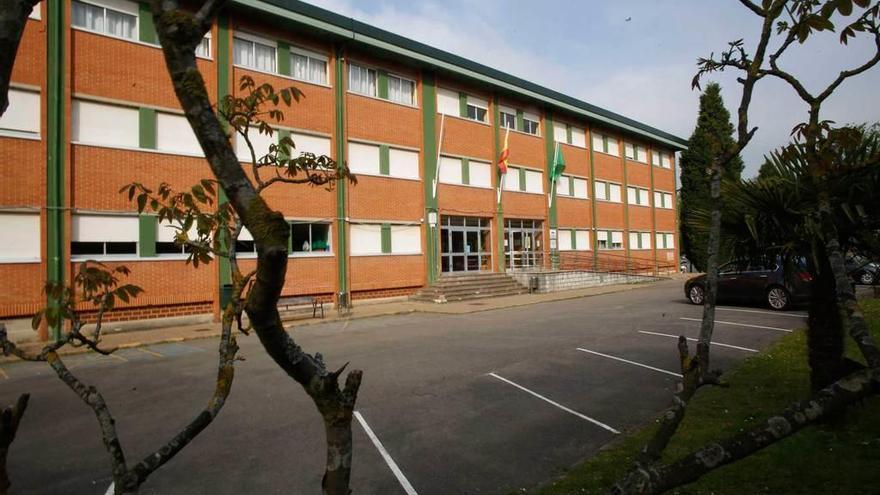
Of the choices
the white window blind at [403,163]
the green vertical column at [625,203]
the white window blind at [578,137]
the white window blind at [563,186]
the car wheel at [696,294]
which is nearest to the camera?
the car wheel at [696,294]

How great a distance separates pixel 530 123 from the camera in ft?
99.7

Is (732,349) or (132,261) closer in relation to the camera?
(732,349)

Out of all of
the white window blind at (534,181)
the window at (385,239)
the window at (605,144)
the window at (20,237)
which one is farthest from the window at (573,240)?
the window at (20,237)

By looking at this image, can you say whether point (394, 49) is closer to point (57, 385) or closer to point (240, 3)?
point (240, 3)

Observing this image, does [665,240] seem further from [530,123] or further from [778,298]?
[778,298]

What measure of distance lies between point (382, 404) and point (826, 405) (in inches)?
234

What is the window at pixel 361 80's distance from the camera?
22.2m

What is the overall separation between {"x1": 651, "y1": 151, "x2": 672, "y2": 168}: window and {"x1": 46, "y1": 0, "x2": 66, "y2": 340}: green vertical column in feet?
123

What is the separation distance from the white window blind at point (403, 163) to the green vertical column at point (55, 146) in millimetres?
11566

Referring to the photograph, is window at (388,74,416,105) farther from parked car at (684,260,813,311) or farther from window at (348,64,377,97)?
parked car at (684,260,813,311)

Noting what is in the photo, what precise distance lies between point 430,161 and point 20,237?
49.5ft

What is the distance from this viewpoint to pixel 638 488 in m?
1.67

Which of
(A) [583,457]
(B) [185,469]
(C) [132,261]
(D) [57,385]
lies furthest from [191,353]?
(A) [583,457]

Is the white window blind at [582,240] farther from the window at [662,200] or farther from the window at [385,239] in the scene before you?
the window at [385,239]
